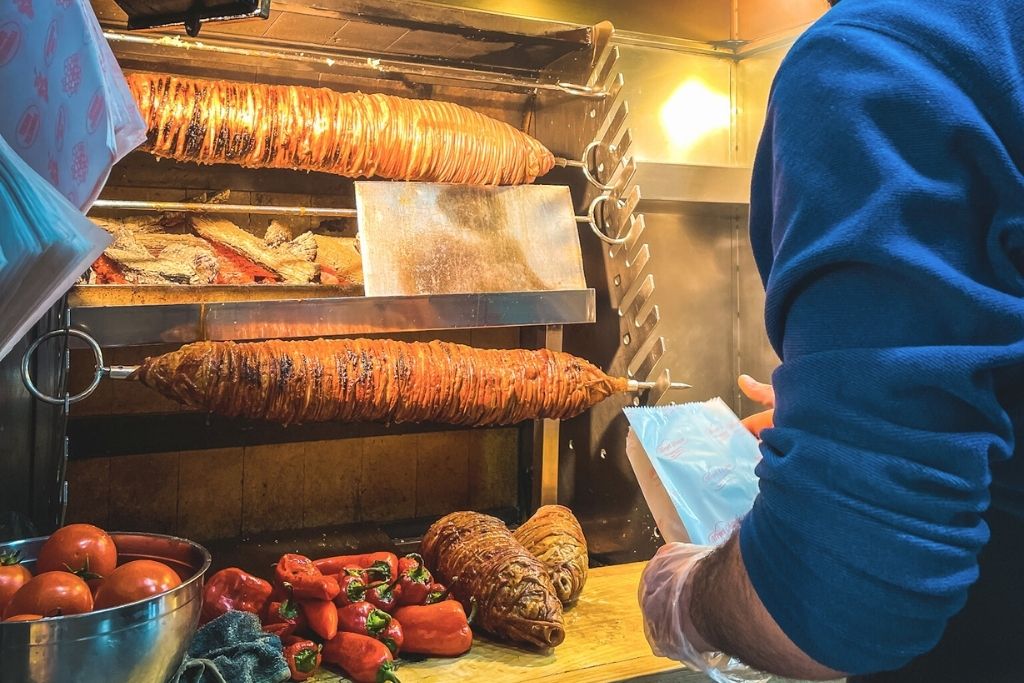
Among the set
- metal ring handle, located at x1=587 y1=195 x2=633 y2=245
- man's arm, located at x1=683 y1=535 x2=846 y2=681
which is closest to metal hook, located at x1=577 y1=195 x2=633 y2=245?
metal ring handle, located at x1=587 y1=195 x2=633 y2=245

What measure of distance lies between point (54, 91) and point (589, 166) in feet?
7.34

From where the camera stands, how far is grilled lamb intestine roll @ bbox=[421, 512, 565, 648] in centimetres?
214

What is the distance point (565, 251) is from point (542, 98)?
0.67 metres

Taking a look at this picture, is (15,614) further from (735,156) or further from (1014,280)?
(735,156)

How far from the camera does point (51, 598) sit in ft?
4.99

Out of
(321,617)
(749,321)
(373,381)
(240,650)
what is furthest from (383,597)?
(749,321)

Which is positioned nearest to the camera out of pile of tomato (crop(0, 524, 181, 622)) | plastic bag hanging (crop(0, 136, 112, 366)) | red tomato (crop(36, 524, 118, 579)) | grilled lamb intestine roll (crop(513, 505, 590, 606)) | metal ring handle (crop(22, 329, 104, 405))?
plastic bag hanging (crop(0, 136, 112, 366))

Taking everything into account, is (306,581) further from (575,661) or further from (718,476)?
(718,476)

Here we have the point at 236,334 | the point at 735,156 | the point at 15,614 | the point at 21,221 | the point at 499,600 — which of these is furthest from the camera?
the point at 735,156

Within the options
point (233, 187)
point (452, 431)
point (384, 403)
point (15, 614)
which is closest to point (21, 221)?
point (15, 614)

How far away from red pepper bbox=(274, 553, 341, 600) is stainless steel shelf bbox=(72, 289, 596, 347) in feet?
2.14

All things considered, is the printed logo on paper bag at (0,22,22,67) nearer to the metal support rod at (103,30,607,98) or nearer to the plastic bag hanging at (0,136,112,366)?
the plastic bag hanging at (0,136,112,366)

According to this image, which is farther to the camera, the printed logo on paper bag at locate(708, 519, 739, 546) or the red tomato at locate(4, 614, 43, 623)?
the printed logo on paper bag at locate(708, 519, 739, 546)

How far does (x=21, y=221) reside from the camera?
0.77 metres
